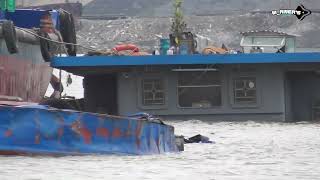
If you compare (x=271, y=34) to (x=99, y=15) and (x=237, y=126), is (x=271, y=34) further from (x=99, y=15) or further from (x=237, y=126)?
(x=99, y=15)

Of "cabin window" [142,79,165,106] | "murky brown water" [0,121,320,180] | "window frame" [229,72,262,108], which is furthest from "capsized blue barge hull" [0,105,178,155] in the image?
"window frame" [229,72,262,108]

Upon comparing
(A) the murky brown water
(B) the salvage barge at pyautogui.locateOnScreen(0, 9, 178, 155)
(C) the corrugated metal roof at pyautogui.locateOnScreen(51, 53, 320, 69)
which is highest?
(C) the corrugated metal roof at pyautogui.locateOnScreen(51, 53, 320, 69)

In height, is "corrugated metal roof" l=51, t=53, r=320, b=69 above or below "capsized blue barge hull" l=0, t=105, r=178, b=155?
above

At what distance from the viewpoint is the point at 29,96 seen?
19.1m

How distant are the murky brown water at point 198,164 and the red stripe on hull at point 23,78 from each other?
13.9ft

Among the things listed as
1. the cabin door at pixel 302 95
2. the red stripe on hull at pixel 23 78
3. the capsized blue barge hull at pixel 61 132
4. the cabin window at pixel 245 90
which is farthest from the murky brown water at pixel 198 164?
the cabin door at pixel 302 95

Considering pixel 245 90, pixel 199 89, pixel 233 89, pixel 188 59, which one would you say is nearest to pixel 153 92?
pixel 199 89

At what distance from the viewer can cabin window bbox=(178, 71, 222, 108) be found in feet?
80.9

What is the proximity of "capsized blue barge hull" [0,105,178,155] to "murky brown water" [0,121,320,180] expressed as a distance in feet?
0.60

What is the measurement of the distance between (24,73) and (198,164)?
8405mm

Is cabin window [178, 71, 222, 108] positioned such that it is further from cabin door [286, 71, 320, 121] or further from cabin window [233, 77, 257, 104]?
cabin door [286, 71, 320, 121]

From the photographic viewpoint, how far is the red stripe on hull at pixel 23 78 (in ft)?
53.5

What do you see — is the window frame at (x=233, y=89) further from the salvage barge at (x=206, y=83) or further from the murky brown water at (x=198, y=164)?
the murky brown water at (x=198, y=164)

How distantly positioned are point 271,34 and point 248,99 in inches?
212
